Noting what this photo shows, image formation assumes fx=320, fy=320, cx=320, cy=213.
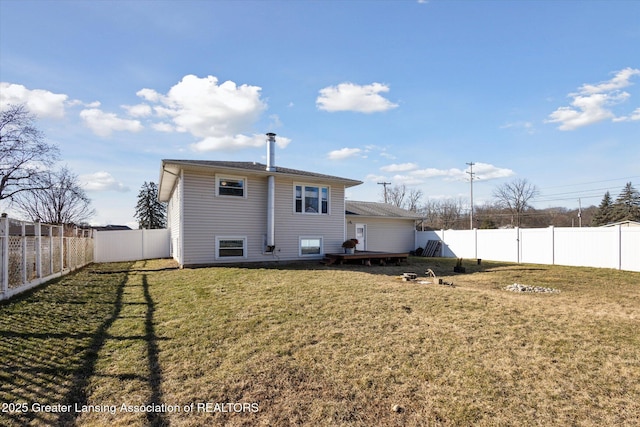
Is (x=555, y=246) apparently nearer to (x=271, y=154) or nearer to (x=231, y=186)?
(x=271, y=154)

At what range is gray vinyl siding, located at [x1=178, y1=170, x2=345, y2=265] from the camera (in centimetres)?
1154

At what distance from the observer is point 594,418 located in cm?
262

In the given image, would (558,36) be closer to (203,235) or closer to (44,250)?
(203,235)

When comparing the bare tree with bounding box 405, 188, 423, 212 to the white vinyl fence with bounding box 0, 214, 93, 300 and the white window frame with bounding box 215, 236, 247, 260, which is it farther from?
the white vinyl fence with bounding box 0, 214, 93, 300

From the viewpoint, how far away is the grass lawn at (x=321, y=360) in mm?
2717

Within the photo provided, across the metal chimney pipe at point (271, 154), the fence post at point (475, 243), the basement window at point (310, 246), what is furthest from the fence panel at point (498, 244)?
the metal chimney pipe at point (271, 154)

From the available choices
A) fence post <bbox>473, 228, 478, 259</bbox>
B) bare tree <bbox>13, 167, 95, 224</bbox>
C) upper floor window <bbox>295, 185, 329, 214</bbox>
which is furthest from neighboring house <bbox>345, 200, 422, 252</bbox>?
bare tree <bbox>13, 167, 95, 224</bbox>

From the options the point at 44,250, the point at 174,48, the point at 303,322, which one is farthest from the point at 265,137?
the point at 303,322

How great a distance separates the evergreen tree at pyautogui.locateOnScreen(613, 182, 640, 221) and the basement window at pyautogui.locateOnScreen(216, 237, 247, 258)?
4886cm

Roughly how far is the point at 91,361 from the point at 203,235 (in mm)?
8283

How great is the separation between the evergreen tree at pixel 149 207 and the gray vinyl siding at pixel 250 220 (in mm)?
34411

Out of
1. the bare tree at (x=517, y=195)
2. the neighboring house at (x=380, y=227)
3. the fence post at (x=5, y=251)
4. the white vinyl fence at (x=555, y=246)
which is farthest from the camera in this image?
the bare tree at (x=517, y=195)

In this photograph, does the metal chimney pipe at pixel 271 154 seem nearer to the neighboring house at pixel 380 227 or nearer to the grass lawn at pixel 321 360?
the neighboring house at pixel 380 227

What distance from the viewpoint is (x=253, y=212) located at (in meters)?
12.7
